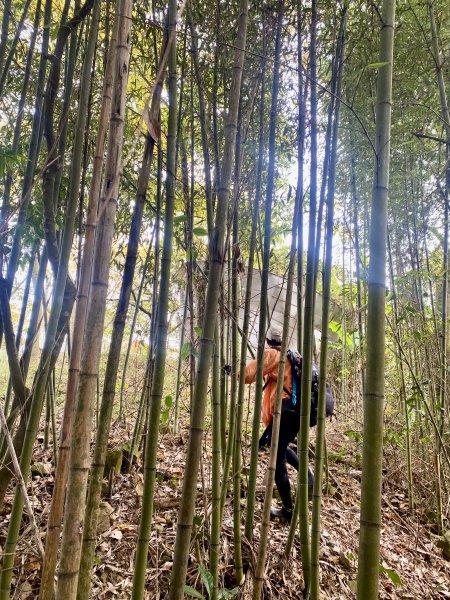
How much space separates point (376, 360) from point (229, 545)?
1.88 m

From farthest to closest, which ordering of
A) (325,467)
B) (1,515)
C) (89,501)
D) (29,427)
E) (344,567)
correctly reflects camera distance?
(325,467)
(344,567)
(1,515)
(29,427)
(89,501)

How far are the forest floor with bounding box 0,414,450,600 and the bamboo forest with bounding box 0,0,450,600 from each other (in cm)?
1

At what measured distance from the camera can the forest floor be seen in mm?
1962

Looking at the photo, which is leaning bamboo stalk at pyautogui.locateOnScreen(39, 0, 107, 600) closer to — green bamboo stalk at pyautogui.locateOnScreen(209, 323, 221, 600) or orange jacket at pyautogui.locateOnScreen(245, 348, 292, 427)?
green bamboo stalk at pyautogui.locateOnScreen(209, 323, 221, 600)

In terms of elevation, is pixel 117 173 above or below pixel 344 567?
above

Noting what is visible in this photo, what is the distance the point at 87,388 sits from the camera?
0.79 meters

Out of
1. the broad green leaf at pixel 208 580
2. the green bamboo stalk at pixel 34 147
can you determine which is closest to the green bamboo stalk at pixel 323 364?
the broad green leaf at pixel 208 580

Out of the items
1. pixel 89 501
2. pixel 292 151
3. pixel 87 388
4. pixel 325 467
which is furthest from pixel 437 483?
pixel 87 388

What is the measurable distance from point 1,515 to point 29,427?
1.21 m

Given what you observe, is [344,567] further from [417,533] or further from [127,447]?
[127,447]

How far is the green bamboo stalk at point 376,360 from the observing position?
2.56 feet

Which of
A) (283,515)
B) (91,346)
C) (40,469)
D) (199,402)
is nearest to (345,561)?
(283,515)

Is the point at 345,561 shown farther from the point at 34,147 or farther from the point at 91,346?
the point at 34,147

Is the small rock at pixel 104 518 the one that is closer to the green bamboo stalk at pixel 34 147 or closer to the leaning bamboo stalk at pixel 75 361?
the leaning bamboo stalk at pixel 75 361
